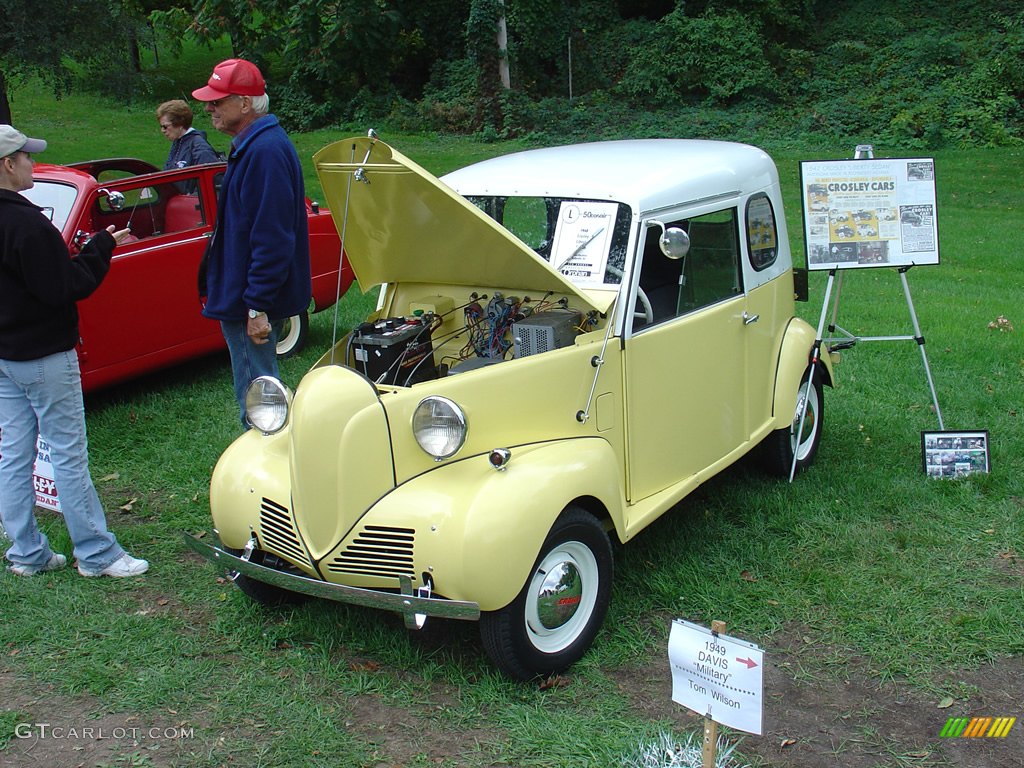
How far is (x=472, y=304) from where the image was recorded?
4578 millimetres

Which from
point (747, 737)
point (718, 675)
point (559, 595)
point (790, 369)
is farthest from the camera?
point (790, 369)

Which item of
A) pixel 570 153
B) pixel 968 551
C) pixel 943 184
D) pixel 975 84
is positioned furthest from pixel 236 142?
pixel 975 84

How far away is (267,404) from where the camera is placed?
4.04 metres

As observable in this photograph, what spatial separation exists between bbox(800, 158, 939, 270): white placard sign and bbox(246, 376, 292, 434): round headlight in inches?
129

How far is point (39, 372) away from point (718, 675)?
10.2ft

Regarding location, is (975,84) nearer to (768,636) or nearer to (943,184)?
(943,184)

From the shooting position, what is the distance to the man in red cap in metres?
4.42

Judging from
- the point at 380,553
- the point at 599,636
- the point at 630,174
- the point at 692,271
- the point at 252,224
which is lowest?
the point at 599,636

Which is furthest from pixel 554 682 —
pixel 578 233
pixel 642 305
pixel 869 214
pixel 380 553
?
pixel 869 214

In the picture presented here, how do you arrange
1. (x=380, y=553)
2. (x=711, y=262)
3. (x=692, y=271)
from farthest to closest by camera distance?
(x=711, y=262) < (x=692, y=271) < (x=380, y=553)

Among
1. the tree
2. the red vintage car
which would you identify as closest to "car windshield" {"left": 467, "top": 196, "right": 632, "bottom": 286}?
the red vintage car

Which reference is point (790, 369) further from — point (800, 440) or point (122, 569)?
point (122, 569)

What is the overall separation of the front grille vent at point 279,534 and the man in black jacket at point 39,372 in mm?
1133

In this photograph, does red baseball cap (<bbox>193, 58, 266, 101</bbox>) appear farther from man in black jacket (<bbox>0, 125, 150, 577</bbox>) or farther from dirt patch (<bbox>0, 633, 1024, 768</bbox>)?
dirt patch (<bbox>0, 633, 1024, 768</bbox>)
